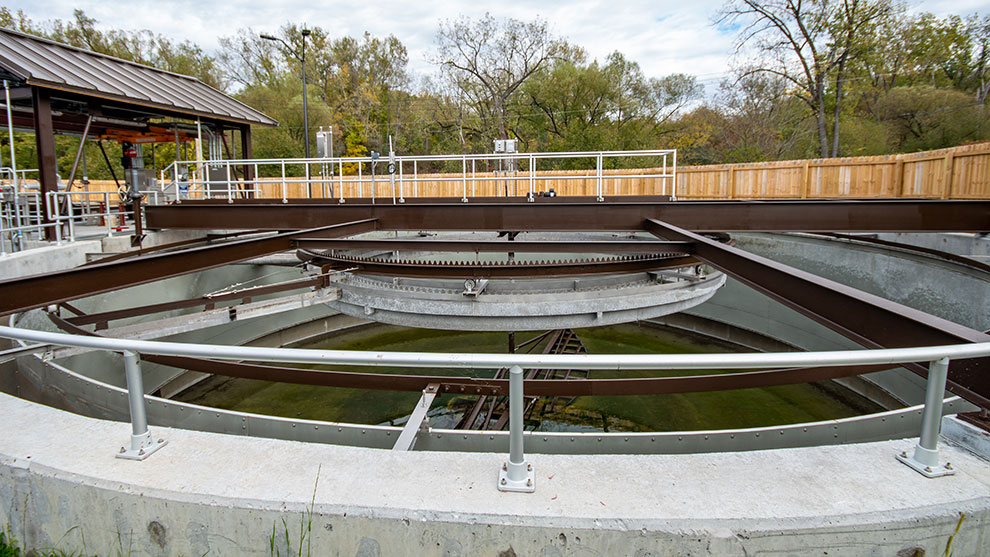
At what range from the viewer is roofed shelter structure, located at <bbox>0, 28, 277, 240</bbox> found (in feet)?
40.6

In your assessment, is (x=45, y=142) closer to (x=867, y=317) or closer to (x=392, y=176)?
(x=392, y=176)

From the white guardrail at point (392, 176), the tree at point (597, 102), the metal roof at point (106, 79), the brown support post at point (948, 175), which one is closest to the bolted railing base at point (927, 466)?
the white guardrail at point (392, 176)

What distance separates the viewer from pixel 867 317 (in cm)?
359

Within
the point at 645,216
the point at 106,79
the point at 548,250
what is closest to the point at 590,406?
the point at 548,250

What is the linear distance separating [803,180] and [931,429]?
1961 centimetres

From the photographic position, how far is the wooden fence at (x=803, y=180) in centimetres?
1245

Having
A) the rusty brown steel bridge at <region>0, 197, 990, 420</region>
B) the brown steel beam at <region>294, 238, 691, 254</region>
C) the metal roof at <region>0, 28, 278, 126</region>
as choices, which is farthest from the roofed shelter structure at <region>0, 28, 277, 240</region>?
the brown steel beam at <region>294, 238, 691, 254</region>

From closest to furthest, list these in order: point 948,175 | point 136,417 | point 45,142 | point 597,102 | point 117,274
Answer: point 136,417 < point 117,274 < point 45,142 < point 948,175 < point 597,102

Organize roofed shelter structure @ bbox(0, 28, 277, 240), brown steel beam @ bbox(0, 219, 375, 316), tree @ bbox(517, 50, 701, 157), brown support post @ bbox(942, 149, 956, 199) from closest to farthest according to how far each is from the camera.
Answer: brown steel beam @ bbox(0, 219, 375, 316) → roofed shelter structure @ bbox(0, 28, 277, 240) → brown support post @ bbox(942, 149, 956, 199) → tree @ bbox(517, 50, 701, 157)

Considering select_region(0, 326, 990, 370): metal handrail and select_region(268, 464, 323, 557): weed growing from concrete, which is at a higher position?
select_region(0, 326, 990, 370): metal handrail

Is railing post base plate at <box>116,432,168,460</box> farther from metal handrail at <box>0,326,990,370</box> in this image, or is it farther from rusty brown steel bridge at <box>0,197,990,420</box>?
rusty brown steel bridge at <box>0,197,990,420</box>

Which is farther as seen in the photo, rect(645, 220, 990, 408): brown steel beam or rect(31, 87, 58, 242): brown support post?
rect(31, 87, 58, 242): brown support post

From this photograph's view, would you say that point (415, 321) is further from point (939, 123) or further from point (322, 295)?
point (939, 123)

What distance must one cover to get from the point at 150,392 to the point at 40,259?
11.8 ft
